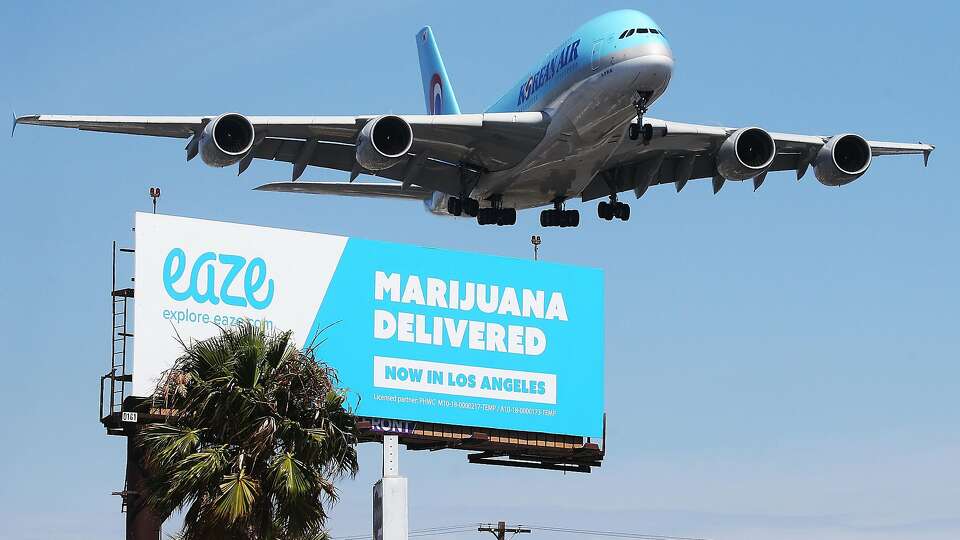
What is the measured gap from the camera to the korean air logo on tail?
60000mm

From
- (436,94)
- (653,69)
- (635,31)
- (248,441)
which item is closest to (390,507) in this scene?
(248,441)

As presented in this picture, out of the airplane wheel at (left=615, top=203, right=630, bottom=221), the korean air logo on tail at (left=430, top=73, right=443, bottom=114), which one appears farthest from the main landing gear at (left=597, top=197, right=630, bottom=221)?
the korean air logo on tail at (left=430, top=73, right=443, bottom=114)

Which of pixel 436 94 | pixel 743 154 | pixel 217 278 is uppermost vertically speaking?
pixel 436 94

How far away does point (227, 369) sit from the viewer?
2752 cm

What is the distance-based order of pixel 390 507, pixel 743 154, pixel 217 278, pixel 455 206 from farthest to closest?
1. pixel 455 206
2. pixel 217 278
3. pixel 743 154
4. pixel 390 507

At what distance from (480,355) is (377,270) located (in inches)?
175

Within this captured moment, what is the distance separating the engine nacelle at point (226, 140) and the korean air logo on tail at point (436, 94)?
20303mm

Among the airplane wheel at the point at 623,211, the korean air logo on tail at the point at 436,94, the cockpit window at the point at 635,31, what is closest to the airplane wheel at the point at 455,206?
the airplane wheel at the point at 623,211

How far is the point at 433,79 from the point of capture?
61594 millimetres

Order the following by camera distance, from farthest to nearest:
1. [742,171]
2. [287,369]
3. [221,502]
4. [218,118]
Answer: [742,171] < [218,118] < [287,369] < [221,502]

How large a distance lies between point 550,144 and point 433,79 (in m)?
18.8

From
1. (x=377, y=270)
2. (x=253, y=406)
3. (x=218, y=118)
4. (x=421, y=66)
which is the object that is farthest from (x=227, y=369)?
(x=421, y=66)

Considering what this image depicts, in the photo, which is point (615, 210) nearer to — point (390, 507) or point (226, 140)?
point (226, 140)

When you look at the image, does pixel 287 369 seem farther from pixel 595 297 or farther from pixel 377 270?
pixel 595 297
